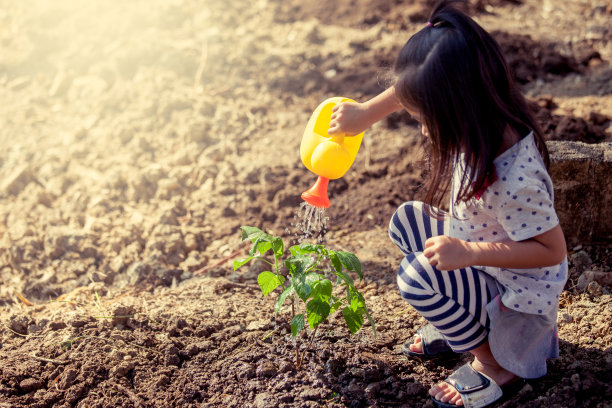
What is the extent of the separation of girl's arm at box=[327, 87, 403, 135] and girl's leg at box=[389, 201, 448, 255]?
0.32m

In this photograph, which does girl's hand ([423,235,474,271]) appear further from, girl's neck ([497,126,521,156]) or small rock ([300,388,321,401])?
small rock ([300,388,321,401])

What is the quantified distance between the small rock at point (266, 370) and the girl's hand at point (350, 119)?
81 cm

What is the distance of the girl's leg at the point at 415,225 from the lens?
6.75 ft

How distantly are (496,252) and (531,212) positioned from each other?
14cm

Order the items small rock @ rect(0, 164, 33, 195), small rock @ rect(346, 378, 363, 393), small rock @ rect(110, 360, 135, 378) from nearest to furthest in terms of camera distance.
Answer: small rock @ rect(346, 378, 363, 393) → small rock @ rect(110, 360, 135, 378) → small rock @ rect(0, 164, 33, 195)

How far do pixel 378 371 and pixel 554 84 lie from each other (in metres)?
2.72

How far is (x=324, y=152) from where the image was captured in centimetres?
198

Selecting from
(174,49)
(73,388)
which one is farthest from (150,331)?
(174,49)

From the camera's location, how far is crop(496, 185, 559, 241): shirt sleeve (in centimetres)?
163

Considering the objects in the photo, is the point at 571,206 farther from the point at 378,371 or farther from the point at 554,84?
the point at 554,84

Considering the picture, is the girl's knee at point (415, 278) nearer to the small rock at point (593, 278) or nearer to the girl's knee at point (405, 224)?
the girl's knee at point (405, 224)

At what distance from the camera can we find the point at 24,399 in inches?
79.3

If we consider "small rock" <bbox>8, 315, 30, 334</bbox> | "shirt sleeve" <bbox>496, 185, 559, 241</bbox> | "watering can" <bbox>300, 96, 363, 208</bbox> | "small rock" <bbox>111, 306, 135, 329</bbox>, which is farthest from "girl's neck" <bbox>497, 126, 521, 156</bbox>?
"small rock" <bbox>8, 315, 30, 334</bbox>

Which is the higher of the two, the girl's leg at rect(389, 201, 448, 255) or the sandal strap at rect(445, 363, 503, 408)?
the girl's leg at rect(389, 201, 448, 255)
